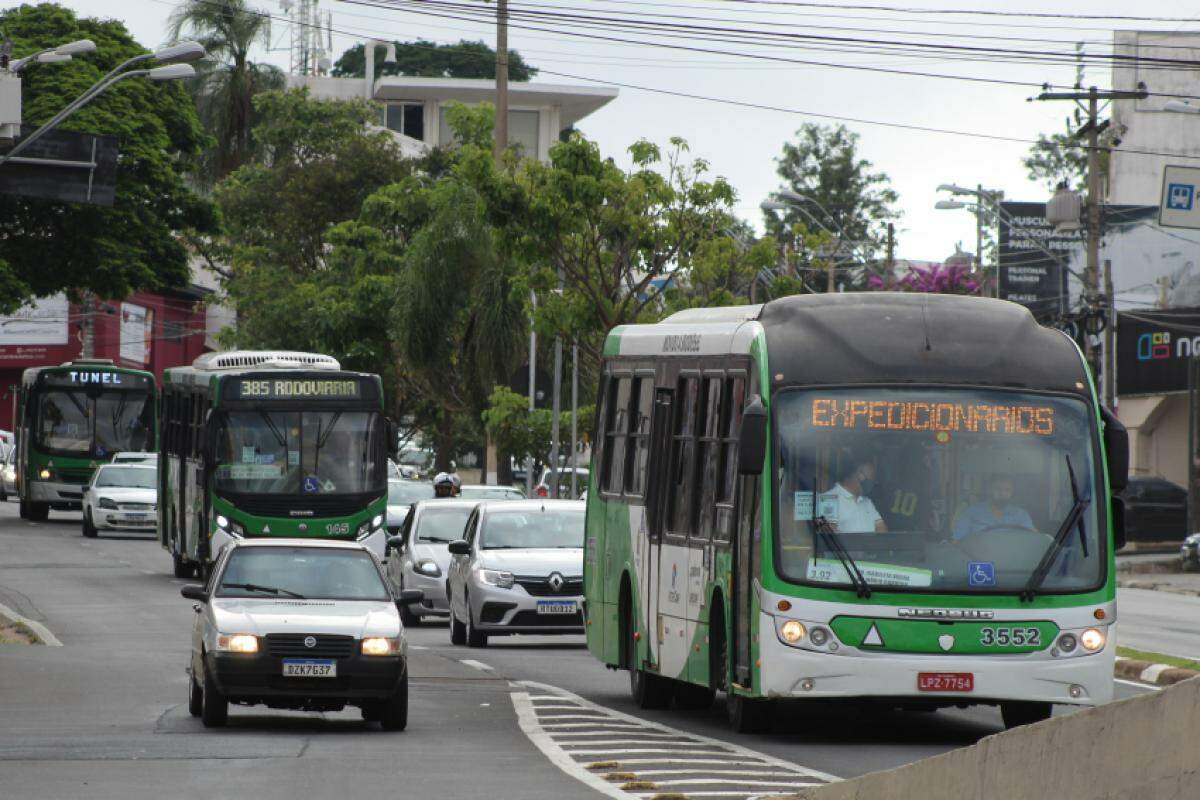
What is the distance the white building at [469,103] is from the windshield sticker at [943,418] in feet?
257

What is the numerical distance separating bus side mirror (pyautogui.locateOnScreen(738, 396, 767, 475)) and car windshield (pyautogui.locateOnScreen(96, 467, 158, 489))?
1359 inches

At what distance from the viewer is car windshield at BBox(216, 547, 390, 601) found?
17500mm

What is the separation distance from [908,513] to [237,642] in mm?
4767

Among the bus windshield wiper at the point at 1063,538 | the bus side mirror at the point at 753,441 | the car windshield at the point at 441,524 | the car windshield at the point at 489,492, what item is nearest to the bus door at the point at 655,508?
the bus side mirror at the point at 753,441

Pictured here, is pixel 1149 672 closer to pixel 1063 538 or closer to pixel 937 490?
pixel 1063 538

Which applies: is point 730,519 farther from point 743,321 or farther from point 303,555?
point 303,555

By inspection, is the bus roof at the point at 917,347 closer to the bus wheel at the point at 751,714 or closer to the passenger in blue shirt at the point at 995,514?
the passenger in blue shirt at the point at 995,514

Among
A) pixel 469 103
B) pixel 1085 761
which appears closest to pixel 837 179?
pixel 469 103

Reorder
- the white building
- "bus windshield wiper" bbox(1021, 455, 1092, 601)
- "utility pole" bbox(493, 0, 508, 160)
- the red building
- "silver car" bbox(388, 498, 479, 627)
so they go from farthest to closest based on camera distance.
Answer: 1. the white building
2. the red building
3. "utility pole" bbox(493, 0, 508, 160)
4. "silver car" bbox(388, 498, 479, 627)
5. "bus windshield wiper" bbox(1021, 455, 1092, 601)

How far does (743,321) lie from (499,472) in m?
49.0

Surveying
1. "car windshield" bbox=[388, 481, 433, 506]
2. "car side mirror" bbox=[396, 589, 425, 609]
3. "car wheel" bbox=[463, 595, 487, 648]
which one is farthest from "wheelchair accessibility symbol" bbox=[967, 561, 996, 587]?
"car windshield" bbox=[388, 481, 433, 506]

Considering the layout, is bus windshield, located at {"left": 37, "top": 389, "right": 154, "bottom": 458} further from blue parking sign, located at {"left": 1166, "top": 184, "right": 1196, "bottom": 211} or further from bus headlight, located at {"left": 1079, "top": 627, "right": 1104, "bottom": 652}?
bus headlight, located at {"left": 1079, "top": 627, "right": 1104, "bottom": 652}

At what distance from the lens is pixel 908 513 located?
15312 millimetres

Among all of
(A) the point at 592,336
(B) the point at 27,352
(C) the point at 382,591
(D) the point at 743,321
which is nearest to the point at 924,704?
(D) the point at 743,321
